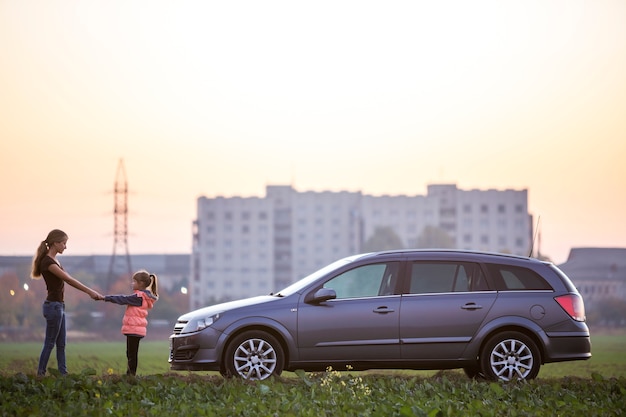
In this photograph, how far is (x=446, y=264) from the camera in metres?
15.5

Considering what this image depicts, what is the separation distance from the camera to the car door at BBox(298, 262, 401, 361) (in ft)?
48.9

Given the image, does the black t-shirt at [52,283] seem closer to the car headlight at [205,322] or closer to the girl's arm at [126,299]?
the girl's arm at [126,299]

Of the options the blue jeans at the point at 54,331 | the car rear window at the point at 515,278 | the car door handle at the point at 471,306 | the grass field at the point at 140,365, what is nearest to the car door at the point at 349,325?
the car door handle at the point at 471,306

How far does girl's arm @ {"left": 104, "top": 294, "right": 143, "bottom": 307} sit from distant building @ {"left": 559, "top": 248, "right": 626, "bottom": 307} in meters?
95.1

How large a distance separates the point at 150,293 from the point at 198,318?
690mm

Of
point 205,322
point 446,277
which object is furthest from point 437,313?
point 205,322

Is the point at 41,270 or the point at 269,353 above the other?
the point at 41,270

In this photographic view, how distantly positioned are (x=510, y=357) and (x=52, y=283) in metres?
5.85

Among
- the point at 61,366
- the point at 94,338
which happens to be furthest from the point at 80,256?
the point at 61,366

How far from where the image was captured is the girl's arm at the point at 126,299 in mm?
14695

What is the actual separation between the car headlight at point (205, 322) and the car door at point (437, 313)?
91.8 inches

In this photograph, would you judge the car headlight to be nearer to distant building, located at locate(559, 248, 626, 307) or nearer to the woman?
the woman

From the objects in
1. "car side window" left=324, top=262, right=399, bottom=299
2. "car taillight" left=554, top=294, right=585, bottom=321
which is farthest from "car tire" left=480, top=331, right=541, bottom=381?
"car side window" left=324, top=262, right=399, bottom=299

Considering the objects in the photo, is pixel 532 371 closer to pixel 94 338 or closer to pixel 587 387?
pixel 587 387
